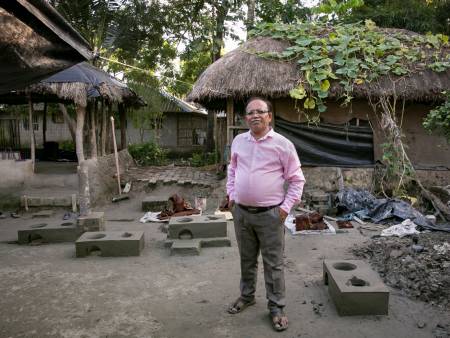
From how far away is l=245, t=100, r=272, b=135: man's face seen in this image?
327 cm

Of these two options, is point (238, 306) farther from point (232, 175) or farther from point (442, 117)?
point (442, 117)

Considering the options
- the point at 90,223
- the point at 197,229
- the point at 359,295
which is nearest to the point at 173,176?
the point at 90,223

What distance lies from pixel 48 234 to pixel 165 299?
3233 mm

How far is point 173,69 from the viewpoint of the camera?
63.0 ft

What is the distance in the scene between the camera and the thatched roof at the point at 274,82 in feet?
28.8

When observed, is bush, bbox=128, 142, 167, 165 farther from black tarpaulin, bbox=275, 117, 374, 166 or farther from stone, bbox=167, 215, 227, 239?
stone, bbox=167, 215, 227, 239

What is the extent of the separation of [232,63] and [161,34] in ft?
27.3

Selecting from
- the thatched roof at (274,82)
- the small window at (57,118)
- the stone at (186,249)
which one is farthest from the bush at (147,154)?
the stone at (186,249)

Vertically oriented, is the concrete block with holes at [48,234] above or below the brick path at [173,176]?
below

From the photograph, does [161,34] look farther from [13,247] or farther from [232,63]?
[13,247]

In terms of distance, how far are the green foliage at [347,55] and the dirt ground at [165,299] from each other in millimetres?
4165

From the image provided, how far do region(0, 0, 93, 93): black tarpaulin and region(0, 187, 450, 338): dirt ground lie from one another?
2267mm

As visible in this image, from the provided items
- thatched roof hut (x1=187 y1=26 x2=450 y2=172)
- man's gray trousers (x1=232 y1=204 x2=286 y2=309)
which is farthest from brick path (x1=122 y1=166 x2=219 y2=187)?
man's gray trousers (x1=232 y1=204 x2=286 y2=309)

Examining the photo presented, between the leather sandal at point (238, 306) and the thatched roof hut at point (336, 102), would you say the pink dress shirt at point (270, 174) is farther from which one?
the thatched roof hut at point (336, 102)
